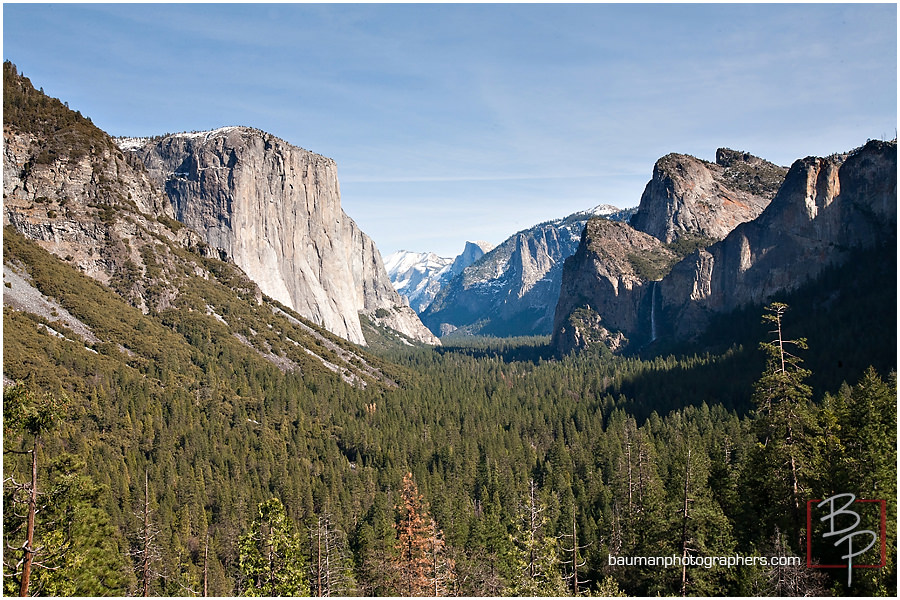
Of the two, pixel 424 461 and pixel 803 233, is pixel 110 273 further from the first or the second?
pixel 803 233

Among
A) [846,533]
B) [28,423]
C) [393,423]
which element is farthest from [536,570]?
[393,423]

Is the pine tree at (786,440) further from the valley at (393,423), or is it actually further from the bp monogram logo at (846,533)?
the bp monogram logo at (846,533)

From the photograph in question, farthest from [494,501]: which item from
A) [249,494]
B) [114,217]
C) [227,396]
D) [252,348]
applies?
[114,217]

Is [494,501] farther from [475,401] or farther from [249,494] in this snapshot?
[475,401]

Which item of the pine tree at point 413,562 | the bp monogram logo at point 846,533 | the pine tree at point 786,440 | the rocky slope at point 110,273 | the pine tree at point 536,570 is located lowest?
the pine tree at point 413,562

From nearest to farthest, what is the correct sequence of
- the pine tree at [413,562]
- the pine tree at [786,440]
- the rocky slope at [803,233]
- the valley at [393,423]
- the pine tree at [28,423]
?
the pine tree at [28,423], the pine tree at [786,440], the valley at [393,423], the pine tree at [413,562], the rocky slope at [803,233]

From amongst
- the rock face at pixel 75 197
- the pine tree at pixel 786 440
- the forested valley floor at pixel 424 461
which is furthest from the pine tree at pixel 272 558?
the rock face at pixel 75 197

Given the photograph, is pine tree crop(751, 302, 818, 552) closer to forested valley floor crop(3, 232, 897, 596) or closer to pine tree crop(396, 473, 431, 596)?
forested valley floor crop(3, 232, 897, 596)
